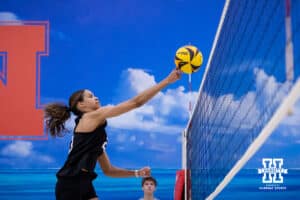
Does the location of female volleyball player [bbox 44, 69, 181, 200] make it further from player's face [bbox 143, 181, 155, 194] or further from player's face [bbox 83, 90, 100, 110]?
player's face [bbox 143, 181, 155, 194]

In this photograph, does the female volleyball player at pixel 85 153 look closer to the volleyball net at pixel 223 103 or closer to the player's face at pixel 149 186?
the volleyball net at pixel 223 103

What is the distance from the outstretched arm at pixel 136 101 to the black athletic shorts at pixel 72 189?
0.45 meters

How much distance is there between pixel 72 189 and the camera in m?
3.94

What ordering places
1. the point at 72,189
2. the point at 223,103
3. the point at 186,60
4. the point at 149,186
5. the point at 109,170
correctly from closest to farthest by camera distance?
the point at 72,189, the point at 109,170, the point at 186,60, the point at 223,103, the point at 149,186

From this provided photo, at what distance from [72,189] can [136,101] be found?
77 centimetres

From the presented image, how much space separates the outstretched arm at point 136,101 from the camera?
12.3 feet

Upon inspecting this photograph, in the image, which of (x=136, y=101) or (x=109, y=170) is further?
(x=109, y=170)

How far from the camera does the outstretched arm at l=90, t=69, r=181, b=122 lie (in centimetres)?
373

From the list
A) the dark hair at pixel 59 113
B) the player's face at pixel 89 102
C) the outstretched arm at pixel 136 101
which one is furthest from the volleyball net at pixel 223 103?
the dark hair at pixel 59 113

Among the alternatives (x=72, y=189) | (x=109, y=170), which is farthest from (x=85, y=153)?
(x=109, y=170)

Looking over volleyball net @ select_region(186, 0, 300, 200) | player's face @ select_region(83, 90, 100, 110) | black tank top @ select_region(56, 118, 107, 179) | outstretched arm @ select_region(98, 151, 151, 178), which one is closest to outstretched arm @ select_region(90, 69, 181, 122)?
black tank top @ select_region(56, 118, 107, 179)

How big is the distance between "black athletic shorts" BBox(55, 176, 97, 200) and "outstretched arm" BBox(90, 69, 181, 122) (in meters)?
0.45

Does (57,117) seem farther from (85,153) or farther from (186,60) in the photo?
(186,60)

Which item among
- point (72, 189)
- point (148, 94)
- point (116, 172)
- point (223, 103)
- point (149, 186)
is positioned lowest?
point (72, 189)
